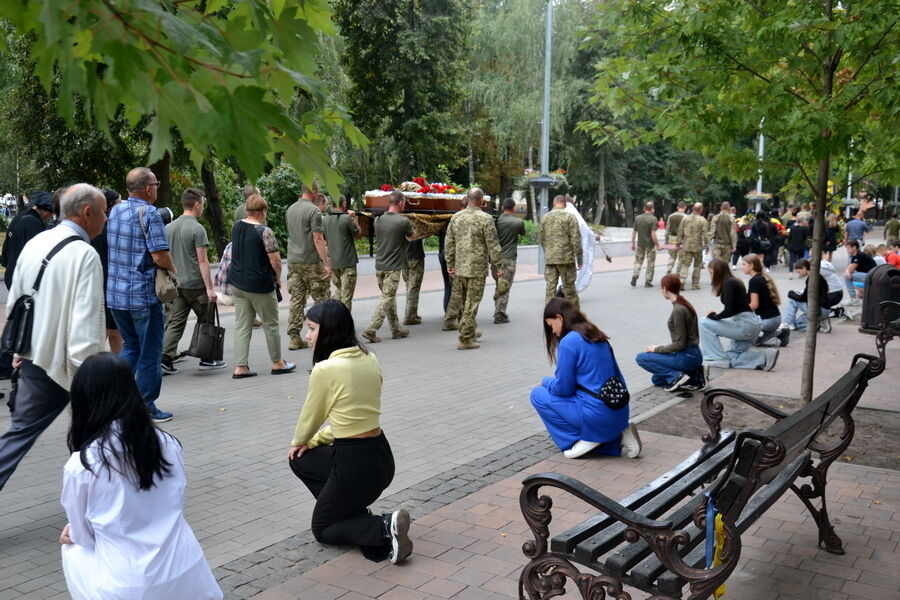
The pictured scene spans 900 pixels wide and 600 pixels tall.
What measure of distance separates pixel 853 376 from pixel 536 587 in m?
2.57

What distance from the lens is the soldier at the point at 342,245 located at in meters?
11.4

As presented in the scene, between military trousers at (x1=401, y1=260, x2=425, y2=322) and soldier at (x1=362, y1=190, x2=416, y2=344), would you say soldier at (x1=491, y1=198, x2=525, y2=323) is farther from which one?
soldier at (x1=362, y1=190, x2=416, y2=344)

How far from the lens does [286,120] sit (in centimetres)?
233

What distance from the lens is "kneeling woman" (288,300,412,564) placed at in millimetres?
4531

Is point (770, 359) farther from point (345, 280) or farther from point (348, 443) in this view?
point (348, 443)

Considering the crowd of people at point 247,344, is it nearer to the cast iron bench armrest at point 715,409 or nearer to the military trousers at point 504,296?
the military trousers at point 504,296

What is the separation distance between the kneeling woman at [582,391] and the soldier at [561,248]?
6807 mm

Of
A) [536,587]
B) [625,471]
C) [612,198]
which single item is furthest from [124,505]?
[612,198]

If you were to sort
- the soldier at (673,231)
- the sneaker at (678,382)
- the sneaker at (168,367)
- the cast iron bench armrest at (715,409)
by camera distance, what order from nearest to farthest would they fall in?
the cast iron bench armrest at (715,409)
the sneaker at (678,382)
the sneaker at (168,367)
the soldier at (673,231)

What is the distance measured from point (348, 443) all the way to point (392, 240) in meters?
7.39

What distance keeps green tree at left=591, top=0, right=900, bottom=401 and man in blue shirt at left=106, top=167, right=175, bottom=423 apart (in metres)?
4.23

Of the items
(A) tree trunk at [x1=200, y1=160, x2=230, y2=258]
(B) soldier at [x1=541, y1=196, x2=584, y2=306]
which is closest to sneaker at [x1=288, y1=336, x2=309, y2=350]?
(B) soldier at [x1=541, y1=196, x2=584, y2=306]

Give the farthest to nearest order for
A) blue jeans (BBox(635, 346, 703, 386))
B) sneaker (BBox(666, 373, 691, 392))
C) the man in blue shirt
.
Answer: sneaker (BBox(666, 373, 691, 392)) → blue jeans (BBox(635, 346, 703, 386)) → the man in blue shirt

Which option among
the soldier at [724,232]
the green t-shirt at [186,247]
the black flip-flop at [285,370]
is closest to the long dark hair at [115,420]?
the black flip-flop at [285,370]
